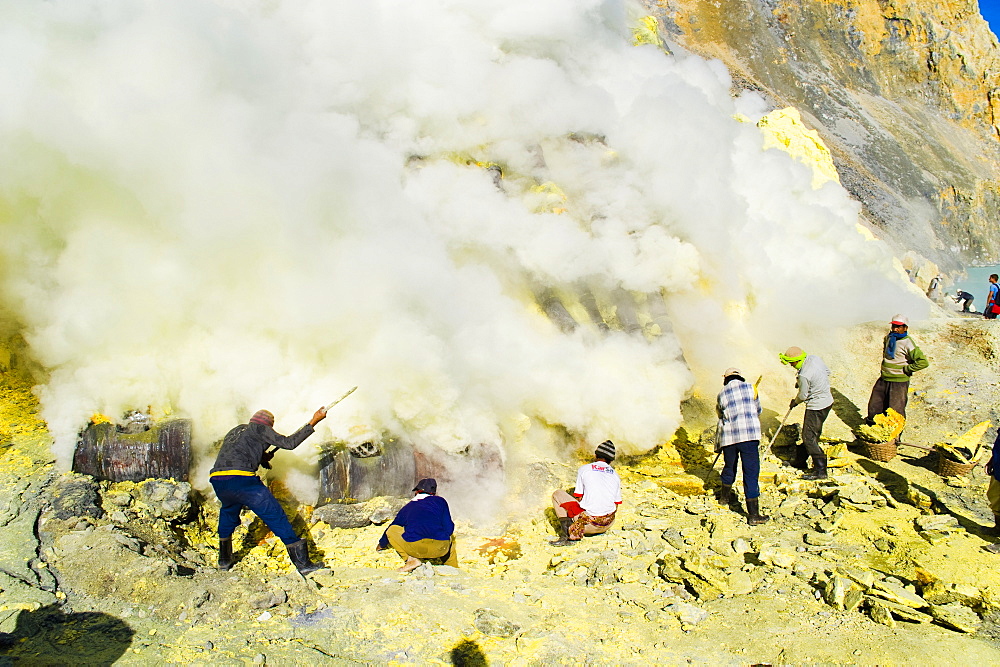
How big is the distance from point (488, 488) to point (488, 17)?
18.1 feet

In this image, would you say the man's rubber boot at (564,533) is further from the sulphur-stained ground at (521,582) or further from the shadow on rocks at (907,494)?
the shadow on rocks at (907,494)

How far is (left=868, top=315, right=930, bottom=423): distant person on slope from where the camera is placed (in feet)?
18.4

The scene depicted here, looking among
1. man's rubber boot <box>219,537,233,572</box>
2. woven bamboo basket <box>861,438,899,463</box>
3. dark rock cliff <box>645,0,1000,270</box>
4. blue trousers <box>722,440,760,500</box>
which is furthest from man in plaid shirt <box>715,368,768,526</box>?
dark rock cliff <box>645,0,1000,270</box>

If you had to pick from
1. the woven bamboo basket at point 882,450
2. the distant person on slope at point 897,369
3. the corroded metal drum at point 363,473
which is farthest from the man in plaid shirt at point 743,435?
the corroded metal drum at point 363,473

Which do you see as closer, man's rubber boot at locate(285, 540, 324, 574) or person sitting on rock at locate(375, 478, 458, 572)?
man's rubber boot at locate(285, 540, 324, 574)

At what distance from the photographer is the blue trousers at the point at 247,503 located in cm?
350

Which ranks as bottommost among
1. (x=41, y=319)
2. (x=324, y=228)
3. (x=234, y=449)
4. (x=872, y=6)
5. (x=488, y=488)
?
(x=488, y=488)

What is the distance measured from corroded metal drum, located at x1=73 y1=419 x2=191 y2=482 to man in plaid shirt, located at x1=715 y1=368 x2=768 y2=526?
3.72 metres

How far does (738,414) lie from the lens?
4.54 m

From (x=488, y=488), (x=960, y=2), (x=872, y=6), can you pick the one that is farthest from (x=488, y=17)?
(x=960, y=2)

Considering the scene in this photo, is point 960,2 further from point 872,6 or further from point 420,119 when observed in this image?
point 420,119

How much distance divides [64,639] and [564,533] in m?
2.80

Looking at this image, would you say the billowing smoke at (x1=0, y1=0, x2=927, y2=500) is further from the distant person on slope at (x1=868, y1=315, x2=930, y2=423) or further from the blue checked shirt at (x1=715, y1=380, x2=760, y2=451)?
the distant person on slope at (x1=868, y1=315, x2=930, y2=423)

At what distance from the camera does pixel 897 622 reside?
3.11 metres
